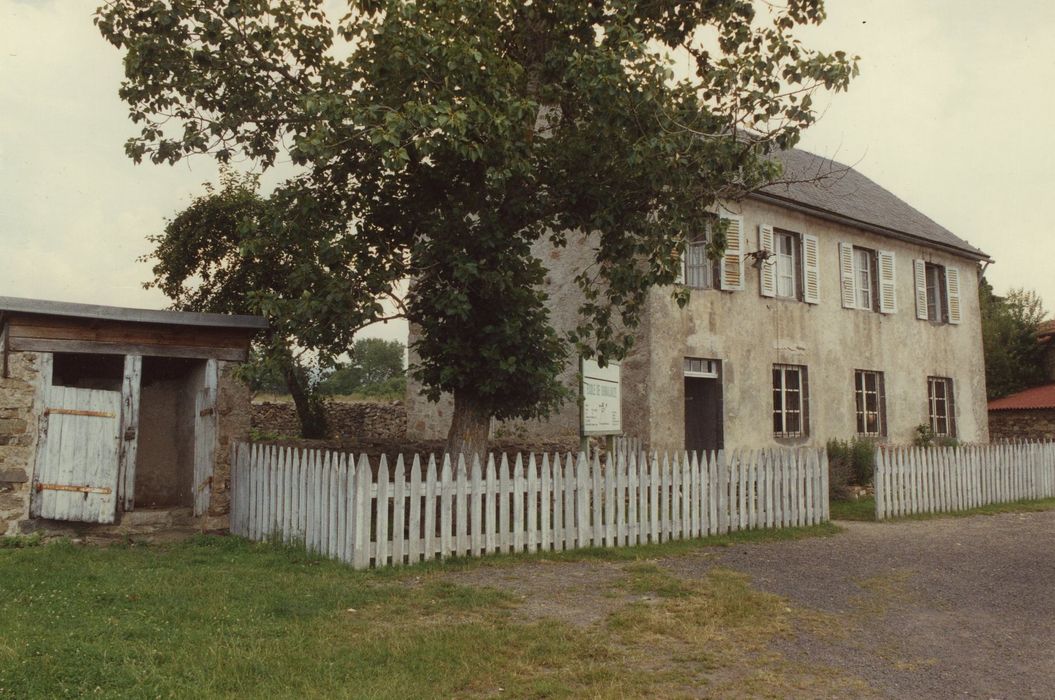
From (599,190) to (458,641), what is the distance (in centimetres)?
596

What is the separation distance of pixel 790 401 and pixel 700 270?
3.34 meters

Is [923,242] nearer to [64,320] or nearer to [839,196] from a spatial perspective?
[839,196]

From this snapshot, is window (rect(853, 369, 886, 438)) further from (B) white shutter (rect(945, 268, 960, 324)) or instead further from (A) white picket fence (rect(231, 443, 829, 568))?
(A) white picket fence (rect(231, 443, 829, 568))

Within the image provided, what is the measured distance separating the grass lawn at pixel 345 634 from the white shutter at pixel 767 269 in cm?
897

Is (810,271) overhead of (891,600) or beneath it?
overhead

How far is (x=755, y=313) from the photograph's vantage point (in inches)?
619

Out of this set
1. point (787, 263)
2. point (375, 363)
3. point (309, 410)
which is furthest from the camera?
point (375, 363)

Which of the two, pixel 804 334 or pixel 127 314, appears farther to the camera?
pixel 804 334

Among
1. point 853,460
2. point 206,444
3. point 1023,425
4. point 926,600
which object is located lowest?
point 926,600

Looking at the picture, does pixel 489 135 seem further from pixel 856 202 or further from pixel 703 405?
pixel 856 202

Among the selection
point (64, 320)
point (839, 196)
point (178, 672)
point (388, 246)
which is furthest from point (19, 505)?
point (839, 196)

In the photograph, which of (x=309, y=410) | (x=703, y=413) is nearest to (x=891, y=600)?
(x=703, y=413)

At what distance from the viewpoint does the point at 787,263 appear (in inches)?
658

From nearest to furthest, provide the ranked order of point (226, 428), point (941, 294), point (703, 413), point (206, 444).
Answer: point (226, 428) → point (206, 444) → point (703, 413) → point (941, 294)
